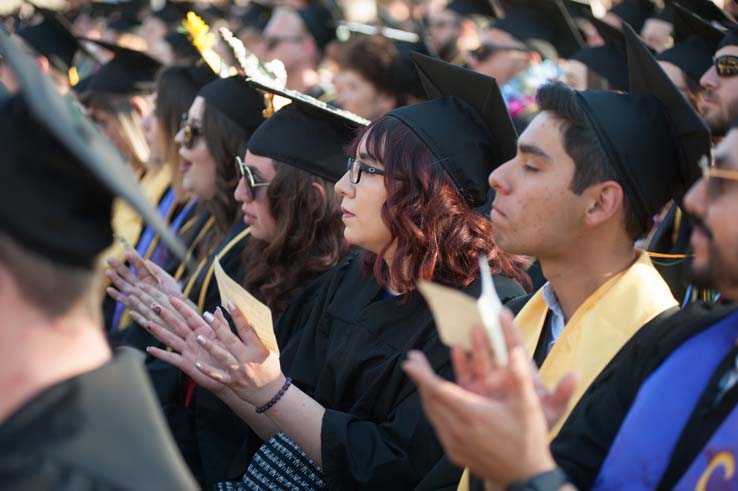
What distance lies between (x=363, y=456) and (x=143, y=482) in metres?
1.71

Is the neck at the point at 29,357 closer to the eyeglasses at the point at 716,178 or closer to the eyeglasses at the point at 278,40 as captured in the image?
the eyeglasses at the point at 716,178

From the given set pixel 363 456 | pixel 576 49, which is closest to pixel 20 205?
pixel 363 456

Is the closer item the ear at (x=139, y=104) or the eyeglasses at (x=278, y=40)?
the ear at (x=139, y=104)

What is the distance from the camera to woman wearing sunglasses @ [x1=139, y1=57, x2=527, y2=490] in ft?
10.7

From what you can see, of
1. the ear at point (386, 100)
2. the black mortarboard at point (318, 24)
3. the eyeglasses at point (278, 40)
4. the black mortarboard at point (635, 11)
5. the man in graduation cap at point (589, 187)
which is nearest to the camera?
the man in graduation cap at point (589, 187)

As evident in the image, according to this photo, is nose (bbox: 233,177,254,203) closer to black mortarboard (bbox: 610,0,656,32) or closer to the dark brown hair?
the dark brown hair

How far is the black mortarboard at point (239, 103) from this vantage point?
5.20m

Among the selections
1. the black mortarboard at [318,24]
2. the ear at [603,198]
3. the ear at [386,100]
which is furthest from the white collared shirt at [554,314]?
the black mortarboard at [318,24]

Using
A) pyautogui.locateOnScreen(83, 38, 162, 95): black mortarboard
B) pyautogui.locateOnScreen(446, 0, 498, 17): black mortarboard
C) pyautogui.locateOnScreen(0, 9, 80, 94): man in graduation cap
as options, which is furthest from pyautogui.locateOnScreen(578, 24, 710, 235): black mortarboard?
pyautogui.locateOnScreen(446, 0, 498, 17): black mortarboard

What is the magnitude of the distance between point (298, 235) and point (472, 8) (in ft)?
17.4

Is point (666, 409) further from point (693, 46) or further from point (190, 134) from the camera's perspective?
point (693, 46)

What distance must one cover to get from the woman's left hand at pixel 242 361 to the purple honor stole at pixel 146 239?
8.85 ft

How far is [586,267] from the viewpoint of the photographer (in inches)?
119

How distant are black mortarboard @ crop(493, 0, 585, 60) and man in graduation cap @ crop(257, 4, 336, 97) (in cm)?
180
